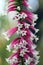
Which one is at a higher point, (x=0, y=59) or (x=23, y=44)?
(x=0, y=59)

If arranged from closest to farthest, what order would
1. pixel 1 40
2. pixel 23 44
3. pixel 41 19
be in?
A: pixel 23 44 < pixel 1 40 < pixel 41 19

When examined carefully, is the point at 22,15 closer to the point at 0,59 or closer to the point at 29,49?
the point at 29,49

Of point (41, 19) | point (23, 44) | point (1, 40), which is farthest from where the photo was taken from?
point (41, 19)

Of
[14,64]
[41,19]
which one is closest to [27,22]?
[14,64]

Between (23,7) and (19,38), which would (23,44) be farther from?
(23,7)

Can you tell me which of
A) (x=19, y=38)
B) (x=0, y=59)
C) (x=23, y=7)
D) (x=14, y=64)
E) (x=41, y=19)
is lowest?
(x=14, y=64)

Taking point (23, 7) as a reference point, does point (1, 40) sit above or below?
above

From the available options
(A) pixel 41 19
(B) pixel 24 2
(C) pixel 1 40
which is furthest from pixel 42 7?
(B) pixel 24 2

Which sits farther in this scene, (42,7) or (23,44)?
(42,7)

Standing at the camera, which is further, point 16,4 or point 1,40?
point 1,40
